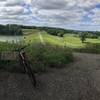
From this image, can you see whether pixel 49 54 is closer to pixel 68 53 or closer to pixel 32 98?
pixel 68 53

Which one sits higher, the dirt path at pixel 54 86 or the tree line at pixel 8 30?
the tree line at pixel 8 30

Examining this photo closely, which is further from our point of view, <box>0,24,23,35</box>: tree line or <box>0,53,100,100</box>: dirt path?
<box>0,24,23,35</box>: tree line

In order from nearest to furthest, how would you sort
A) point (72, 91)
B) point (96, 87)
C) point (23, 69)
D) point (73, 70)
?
point (72, 91) → point (96, 87) → point (23, 69) → point (73, 70)

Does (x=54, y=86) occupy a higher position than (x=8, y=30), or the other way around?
(x=8, y=30)

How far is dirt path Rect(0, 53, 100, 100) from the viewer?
266 inches

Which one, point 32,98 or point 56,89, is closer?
point 32,98

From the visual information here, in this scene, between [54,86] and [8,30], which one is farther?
[8,30]

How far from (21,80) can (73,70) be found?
273 centimetres

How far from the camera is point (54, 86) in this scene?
24.5 feet

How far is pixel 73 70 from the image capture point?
964 centimetres

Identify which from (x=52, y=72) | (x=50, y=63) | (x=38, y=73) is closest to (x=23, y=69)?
(x=38, y=73)

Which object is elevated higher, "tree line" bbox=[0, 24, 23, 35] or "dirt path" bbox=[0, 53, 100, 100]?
"tree line" bbox=[0, 24, 23, 35]

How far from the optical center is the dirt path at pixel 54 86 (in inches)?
266

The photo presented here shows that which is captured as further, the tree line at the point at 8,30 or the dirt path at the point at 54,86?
the tree line at the point at 8,30
